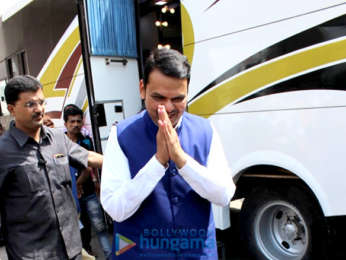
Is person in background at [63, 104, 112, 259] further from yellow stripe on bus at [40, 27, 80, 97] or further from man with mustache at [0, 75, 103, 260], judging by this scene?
yellow stripe on bus at [40, 27, 80, 97]

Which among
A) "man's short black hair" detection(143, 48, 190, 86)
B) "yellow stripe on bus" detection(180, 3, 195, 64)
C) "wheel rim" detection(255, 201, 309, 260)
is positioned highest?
"yellow stripe on bus" detection(180, 3, 195, 64)

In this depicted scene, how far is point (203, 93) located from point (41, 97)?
1.81m

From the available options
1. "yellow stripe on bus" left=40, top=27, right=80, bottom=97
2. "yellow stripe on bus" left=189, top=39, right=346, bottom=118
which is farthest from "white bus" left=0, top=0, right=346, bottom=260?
"yellow stripe on bus" left=40, top=27, right=80, bottom=97

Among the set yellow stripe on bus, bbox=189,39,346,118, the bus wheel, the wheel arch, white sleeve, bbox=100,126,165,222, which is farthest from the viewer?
the bus wheel

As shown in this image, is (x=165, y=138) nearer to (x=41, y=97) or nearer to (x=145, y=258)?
(x=145, y=258)

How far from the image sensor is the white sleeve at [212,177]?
115 cm

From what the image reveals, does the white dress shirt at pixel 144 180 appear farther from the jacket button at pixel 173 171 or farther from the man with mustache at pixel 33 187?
the man with mustache at pixel 33 187

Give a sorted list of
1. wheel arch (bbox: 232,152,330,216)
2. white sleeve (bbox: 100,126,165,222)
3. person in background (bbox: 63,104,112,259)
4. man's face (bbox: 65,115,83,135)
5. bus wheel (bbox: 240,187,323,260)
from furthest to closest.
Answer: man's face (bbox: 65,115,83,135) → person in background (bbox: 63,104,112,259) → bus wheel (bbox: 240,187,323,260) → wheel arch (bbox: 232,152,330,216) → white sleeve (bbox: 100,126,165,222)

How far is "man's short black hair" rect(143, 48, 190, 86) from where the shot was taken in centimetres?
118

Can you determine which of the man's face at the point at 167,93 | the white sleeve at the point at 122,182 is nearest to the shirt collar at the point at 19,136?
the white sleeve at the point at 122,182

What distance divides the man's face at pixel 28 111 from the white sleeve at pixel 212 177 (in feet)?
3.45

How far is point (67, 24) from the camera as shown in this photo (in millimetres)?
4637

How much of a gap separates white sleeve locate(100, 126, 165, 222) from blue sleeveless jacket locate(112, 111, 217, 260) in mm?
32

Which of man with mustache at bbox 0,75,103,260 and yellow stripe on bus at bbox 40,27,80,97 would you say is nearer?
man with mustache at bbox 0,75,103,260
